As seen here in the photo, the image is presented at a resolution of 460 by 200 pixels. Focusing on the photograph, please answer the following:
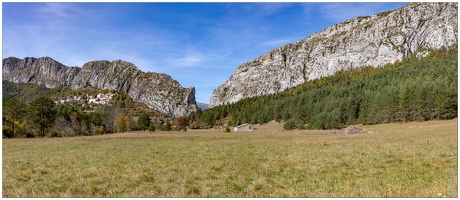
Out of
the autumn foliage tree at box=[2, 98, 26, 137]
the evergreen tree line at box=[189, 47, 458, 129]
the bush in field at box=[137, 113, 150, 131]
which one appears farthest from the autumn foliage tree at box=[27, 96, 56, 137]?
the evergreen tree line at box=[189, 47, 458, 129]

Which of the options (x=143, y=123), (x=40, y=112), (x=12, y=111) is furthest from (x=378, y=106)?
(x=12, y=111)

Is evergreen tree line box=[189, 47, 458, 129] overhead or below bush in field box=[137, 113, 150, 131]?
overhead

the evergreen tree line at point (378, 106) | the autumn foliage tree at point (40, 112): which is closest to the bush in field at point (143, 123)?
the evergreen tree line at point (378, 106)

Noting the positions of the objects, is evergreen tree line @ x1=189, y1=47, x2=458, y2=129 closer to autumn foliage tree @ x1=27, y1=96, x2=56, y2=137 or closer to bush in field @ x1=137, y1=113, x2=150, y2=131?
bush in field @ x1=137, y1=113, x2=150, y2=131

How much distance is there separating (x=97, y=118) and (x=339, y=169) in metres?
137

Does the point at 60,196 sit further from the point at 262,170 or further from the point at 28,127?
the point at 28,127

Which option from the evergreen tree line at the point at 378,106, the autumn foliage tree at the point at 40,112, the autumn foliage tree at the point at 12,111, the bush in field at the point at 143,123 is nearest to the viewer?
the autumn foliage tree at the point at 12,111

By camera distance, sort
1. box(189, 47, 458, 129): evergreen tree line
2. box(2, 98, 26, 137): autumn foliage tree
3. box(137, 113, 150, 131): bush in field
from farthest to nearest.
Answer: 1. box(137, 113, 150, 131): bush in field
2. box(189, 47, 458, 129): evergreen tree line
3. box(2, 98, 26, 137): autumn foliage tree

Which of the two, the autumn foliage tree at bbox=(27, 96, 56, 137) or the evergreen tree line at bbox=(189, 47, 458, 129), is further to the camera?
Answer: the evergreen tree line at bbox=(189, 47, 458, 129)

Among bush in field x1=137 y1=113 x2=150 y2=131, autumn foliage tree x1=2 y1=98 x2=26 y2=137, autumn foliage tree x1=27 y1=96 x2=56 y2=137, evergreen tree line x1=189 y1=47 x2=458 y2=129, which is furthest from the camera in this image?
bush in field x1=137 y1=113 x2=150 y2=131

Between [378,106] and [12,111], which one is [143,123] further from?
[378,106]

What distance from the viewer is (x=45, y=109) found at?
83.7m

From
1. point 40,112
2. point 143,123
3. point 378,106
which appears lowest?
point 143,123

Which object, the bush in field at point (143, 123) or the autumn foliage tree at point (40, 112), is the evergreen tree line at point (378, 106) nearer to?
the bush in field at point (143, 123)
